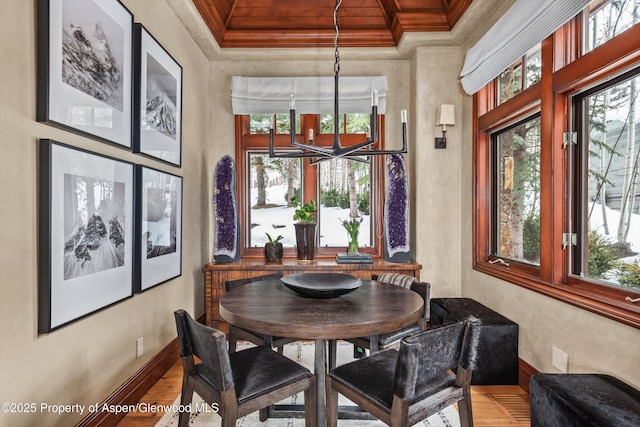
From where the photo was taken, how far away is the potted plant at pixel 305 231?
11.2 ft

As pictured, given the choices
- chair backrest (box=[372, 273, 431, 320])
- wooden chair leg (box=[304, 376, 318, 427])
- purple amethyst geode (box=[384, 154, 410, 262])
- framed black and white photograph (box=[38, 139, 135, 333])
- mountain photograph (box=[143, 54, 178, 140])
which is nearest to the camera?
framed black and white photograph (box=[38, 139, 135, 333])

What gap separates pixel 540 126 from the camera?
92.0 inches

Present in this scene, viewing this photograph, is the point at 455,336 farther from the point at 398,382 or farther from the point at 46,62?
the point at 46,62

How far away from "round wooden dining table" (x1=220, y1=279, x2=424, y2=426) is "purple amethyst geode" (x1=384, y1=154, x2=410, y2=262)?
1.36m

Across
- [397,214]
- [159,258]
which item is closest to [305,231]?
[397,214]

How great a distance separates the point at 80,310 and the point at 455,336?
1736 millimetres

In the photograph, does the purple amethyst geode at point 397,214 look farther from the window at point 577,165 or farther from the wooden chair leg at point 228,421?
the wooden chair leg at point 228,421

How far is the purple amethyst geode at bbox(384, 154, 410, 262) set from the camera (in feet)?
10.9

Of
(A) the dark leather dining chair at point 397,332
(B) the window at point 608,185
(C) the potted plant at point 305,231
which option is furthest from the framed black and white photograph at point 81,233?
(B) the window at point 608,185

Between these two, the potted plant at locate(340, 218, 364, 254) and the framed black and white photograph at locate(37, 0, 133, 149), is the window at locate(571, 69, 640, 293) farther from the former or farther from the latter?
the framed black and white photograph at locate(37, 0, 133, 149)

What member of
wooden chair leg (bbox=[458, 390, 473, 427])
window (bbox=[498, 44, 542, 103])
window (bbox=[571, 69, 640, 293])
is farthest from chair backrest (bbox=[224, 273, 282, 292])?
window (bbox=[498, 44, 542, 103])

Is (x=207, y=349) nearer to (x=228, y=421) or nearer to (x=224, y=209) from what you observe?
(x=228, y=421)

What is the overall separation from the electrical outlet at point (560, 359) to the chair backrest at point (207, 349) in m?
1.89

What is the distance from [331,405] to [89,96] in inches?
75.5
